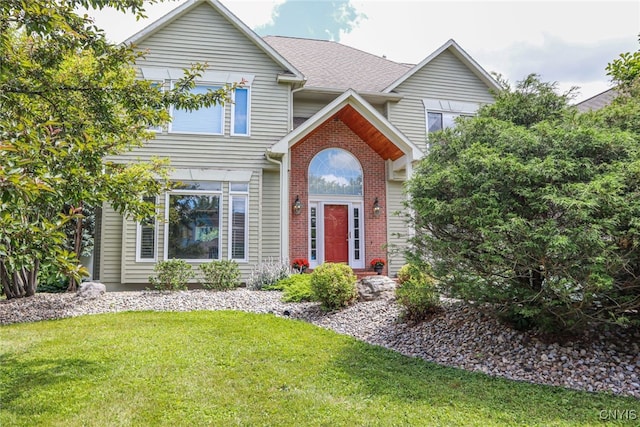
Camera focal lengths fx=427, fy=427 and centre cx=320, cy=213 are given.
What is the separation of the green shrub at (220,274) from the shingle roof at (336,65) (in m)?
6.32

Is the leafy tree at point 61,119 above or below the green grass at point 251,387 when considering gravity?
above

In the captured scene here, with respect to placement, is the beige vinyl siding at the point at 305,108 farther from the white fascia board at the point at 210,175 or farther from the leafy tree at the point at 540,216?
the leafy tree at the point at 540,216

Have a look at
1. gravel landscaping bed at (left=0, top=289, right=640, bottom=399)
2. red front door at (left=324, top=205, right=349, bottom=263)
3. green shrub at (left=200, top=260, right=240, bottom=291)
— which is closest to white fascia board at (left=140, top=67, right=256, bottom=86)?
red front door at (left=324, top=205, right=349, bottom=263)

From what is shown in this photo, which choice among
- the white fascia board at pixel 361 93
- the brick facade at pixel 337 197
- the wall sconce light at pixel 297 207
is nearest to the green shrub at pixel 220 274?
the brick facade at pixel 337 197

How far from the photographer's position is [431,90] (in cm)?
1433

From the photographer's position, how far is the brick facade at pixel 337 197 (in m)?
12.6

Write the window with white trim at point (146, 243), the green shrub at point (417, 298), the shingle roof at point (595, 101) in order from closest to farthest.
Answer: the green shrub at point (417, 298) < the window with white trim at point (146, 243) < the shingle roof at point (595, 101)

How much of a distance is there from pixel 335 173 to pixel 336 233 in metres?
1.85

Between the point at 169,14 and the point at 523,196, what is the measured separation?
11.3 meters

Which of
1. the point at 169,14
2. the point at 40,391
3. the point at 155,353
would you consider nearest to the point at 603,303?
the point at 155,353

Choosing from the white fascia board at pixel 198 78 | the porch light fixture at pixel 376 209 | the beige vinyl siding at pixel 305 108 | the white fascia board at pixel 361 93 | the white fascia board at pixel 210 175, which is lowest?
the porch light fixture at pixel 376 209

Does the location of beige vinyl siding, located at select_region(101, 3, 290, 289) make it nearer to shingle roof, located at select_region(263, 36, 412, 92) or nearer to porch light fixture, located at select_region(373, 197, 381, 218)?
shingle roof, located at select_region(263, 36, 412, 92)

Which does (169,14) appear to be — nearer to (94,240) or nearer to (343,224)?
(94,240)

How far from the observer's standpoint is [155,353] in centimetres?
499
